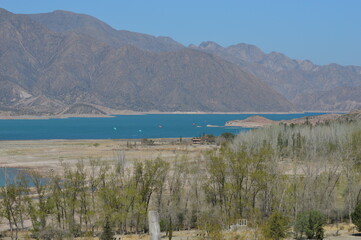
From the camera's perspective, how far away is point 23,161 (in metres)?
111

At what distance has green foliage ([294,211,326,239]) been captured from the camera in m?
37.2

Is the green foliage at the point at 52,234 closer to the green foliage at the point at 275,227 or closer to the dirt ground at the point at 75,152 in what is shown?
the green foliage at the point at 275,227

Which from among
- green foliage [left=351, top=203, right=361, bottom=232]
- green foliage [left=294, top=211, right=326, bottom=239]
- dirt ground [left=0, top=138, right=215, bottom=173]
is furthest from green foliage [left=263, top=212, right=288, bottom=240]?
dirt ground [left=0, top=138, right=215, bottom=173]

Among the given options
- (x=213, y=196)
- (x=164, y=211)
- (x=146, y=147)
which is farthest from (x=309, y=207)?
(x=146, y=147)

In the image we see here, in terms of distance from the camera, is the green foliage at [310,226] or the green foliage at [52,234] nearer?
the green foliage at [52,234]

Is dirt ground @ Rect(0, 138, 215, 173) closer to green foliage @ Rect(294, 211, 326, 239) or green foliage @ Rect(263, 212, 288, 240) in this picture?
green foliage @ Rect(294, 211, 326, 239)

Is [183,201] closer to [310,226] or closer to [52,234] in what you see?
[310,226]

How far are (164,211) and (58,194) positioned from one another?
11661 millimetres

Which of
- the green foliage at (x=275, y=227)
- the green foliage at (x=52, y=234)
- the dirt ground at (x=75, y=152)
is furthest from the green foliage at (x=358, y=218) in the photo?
the dirt ground at (x=75, y=152)

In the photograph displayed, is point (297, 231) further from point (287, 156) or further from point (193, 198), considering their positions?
point (287, 156)

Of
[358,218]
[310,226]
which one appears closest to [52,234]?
[310,226]

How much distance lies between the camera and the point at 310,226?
3819 cm

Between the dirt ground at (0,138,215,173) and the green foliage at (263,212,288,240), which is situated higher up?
the green foliage at (263,212,288,240)

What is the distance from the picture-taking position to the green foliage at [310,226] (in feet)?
122
